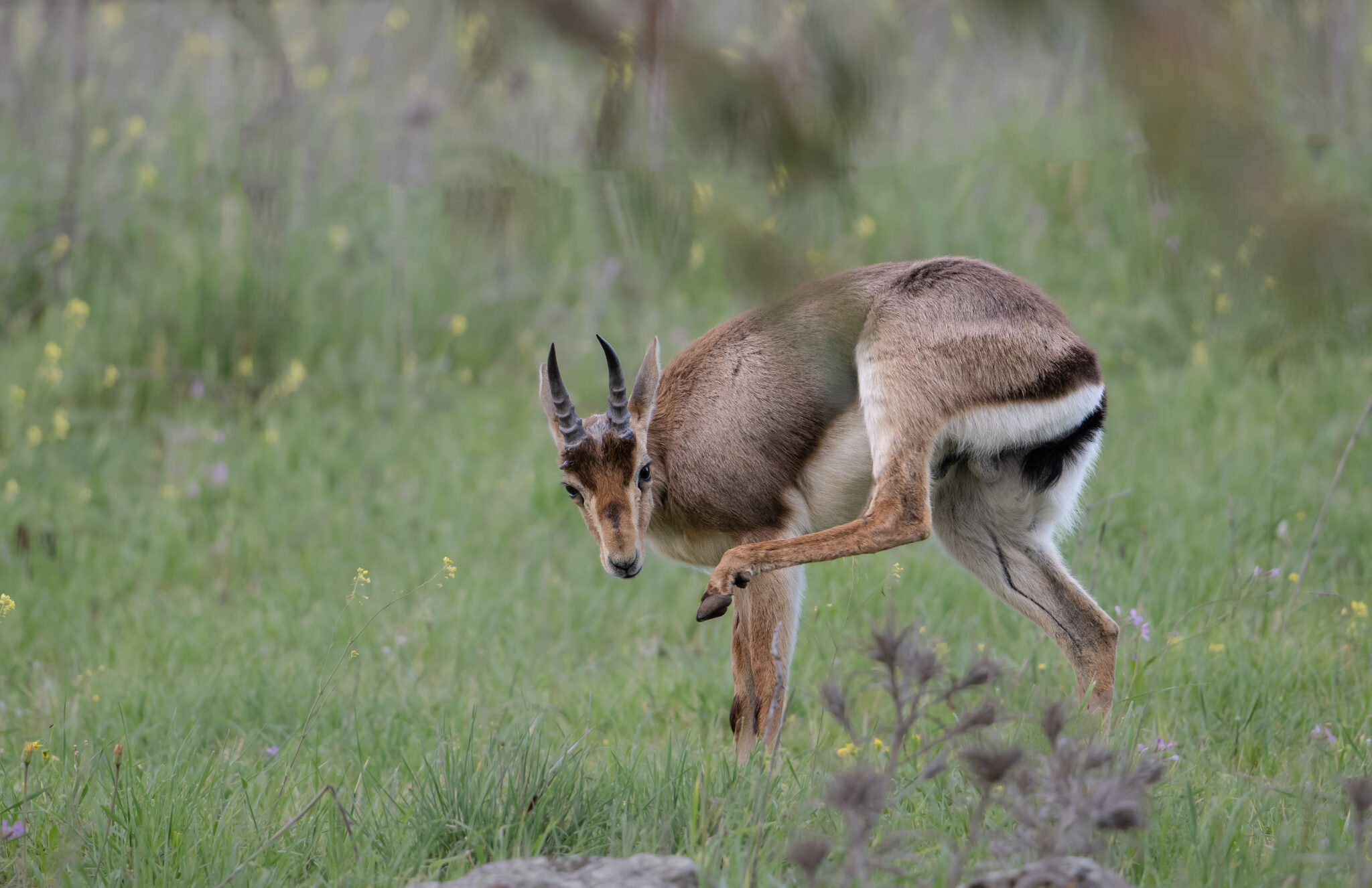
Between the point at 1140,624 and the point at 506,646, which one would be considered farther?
the point at 506,646

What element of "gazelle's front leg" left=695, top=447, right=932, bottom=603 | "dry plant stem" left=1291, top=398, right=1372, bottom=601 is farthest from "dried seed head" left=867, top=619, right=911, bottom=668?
"dry plant stem" left=1291, top=398, right=1372, bottom=601

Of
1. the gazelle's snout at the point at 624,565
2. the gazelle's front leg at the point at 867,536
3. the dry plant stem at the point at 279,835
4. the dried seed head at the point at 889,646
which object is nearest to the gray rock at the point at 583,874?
the dry plant stem at the point at 279,835

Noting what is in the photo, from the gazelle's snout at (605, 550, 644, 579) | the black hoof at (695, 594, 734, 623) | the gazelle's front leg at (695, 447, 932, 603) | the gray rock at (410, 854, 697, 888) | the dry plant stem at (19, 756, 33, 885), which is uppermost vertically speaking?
the gazelle's front leg at (695, 447, 932, 603)

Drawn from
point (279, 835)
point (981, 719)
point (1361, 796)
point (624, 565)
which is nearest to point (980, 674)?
point (981, 719)

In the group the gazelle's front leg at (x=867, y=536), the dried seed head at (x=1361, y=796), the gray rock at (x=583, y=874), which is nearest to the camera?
the dried seed head at (x=1361, y=796)

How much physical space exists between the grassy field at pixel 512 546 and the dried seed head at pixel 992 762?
1.28 feet

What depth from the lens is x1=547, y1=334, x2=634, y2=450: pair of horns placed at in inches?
154

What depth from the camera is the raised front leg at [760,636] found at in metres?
4.16

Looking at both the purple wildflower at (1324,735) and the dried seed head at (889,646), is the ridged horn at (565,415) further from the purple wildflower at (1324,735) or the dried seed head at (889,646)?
the purple wildflower at (1324,735)

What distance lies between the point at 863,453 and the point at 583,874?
6.87ft

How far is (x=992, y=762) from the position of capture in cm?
209

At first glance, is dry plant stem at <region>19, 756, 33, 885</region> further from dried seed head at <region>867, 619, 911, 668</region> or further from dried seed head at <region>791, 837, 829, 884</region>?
dried seed head at <region>867, 619, 911, 668</region>

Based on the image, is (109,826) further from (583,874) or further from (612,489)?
(612,489)

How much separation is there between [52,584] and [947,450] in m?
4.08
